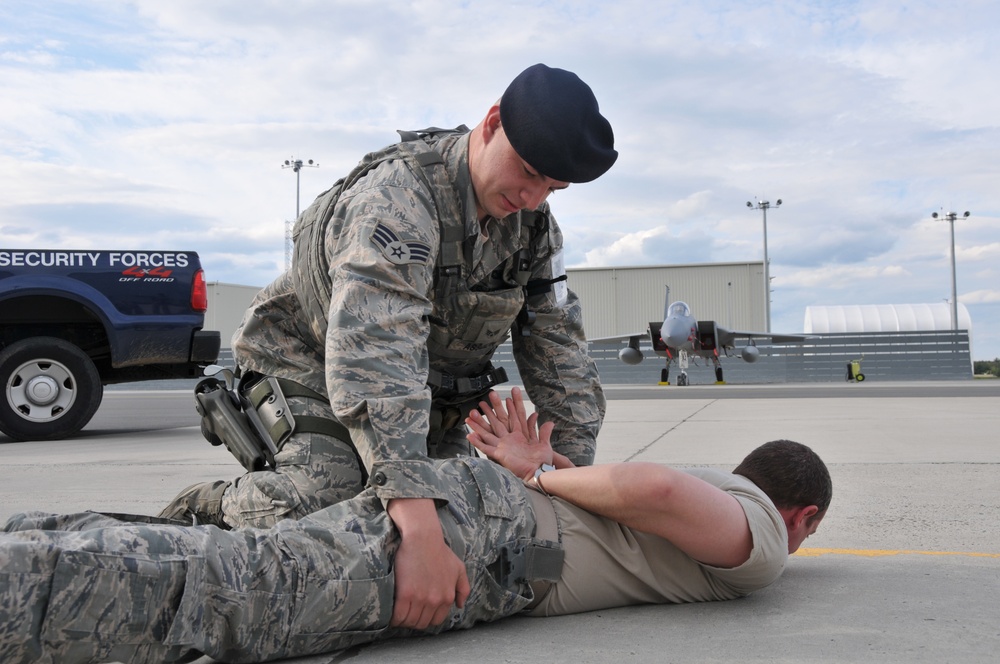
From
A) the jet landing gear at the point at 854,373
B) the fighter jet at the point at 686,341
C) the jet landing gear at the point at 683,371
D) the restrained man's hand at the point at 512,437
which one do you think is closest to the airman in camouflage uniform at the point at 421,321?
the restrained man's hand at the point at 512,437

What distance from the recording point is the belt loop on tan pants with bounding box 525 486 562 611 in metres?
2.42

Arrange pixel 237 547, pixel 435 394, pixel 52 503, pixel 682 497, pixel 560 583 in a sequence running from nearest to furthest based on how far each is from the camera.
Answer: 1. pixel 237 547
2. pixel 682 497
3. pixel 560 583
4. pixel 435 394
5. pixel 52 503

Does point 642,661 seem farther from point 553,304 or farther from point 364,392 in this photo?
point 553,304

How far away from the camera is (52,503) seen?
176 inches

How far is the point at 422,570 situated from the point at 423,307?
0.75m

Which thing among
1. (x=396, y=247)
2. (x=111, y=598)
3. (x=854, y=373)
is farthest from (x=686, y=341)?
(x=111, y=598)

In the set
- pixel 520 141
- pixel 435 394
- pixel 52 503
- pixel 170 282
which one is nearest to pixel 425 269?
pixel 520 141

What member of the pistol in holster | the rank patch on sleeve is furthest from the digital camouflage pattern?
the pistol in holster

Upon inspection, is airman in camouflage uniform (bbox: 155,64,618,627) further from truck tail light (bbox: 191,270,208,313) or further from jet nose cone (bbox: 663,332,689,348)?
jet nose cone (bbox: 663,332,689,348)

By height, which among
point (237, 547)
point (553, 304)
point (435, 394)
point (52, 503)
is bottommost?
point (52, 503)

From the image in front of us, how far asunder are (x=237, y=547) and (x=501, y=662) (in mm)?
655

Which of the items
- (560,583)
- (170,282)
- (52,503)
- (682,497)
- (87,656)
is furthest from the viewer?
(170,282)

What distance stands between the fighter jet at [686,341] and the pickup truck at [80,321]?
71.3 feet

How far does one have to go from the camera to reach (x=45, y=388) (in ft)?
26.4
